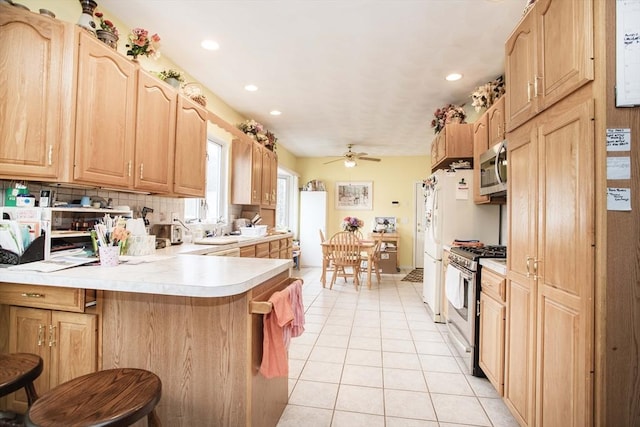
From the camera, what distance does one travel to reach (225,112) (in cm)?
418

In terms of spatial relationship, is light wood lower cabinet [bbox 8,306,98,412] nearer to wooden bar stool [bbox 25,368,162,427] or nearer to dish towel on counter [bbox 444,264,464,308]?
wooden bar stool [bbox 25,368,162,427]

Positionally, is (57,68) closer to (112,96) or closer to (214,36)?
(112,96)

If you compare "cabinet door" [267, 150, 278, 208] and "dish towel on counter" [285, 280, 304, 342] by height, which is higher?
"cabinet door" [267, 150, 278, 208]

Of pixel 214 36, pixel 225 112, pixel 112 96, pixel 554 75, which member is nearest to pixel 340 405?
pixel 554 75

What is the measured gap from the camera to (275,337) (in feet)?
4.73

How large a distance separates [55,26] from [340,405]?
2.72m

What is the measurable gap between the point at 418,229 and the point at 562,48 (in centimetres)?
598

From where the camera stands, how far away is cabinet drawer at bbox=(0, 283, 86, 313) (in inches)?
54.3

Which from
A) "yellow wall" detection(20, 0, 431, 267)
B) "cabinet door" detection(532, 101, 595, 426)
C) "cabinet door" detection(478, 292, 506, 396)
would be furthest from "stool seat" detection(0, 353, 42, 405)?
"yellow wall" detection(20, 0, 431, 267)

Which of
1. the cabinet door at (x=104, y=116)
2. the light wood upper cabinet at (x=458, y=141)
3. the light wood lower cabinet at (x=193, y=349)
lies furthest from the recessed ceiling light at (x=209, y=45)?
the light wood upper cabinet at (x=458, y=141)

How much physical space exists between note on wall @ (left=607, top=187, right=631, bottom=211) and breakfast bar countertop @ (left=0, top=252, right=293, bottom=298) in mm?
1366

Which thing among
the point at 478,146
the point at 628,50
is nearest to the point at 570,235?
the point at 628,50

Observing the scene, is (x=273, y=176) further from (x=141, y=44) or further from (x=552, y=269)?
(x=552, y=269)

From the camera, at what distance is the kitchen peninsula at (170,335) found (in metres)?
1.39
